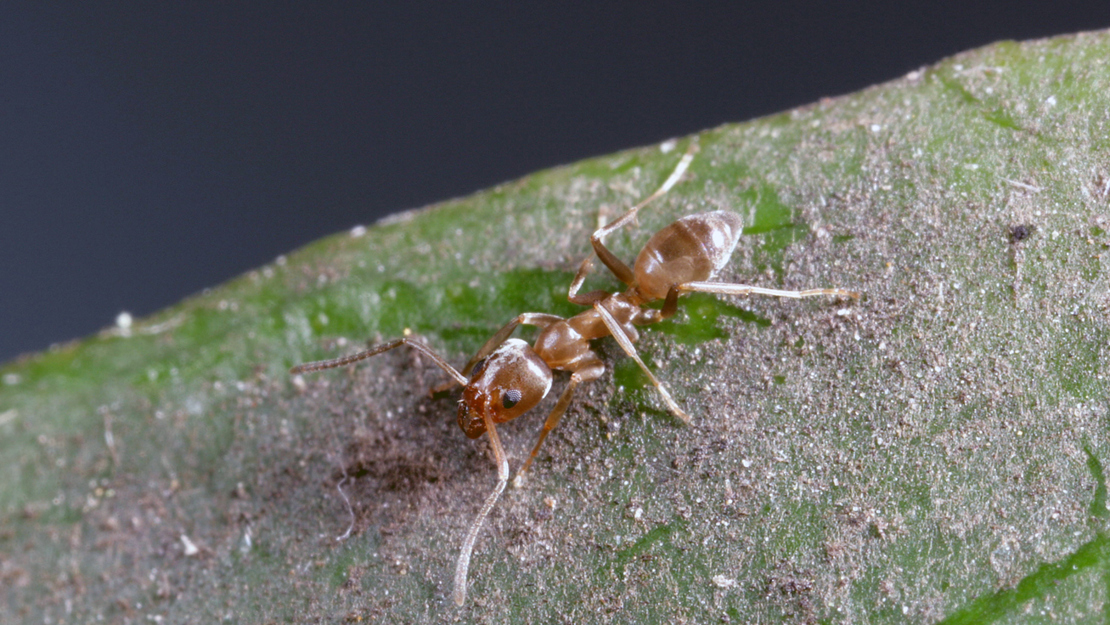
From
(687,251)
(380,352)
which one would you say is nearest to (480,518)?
(380,352)

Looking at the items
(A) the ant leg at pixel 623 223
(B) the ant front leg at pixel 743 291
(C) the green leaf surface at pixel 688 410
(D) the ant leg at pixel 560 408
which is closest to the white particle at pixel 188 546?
(C) the green leaf surface at pixel 688 410

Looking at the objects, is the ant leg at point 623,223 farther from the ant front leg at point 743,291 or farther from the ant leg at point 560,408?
the ant leg at point 560,408

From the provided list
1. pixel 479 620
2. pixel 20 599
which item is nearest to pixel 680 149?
pixel 479 620

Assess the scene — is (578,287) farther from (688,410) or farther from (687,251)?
(688,410)

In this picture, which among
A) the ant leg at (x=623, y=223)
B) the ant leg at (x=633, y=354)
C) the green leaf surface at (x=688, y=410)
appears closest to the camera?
the green leaf surface at (x=688, y=410)

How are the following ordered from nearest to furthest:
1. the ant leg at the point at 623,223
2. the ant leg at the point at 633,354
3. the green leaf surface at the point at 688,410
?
the green leaf surface at the point at 688,410, the ant leg at the point at 633,354, the ant leg at the point at 623,223

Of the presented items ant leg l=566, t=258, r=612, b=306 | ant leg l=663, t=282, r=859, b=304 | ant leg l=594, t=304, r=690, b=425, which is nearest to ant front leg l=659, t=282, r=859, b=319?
ant leg l=663, t=282, r=859, b=304
